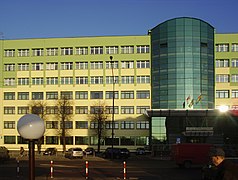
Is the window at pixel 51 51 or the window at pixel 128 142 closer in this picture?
the window at pixel 128 142

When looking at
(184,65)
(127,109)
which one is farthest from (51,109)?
(184,65)

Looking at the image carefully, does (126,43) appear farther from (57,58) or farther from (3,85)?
(3,85)

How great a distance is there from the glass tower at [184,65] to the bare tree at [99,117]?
1127 centimetres

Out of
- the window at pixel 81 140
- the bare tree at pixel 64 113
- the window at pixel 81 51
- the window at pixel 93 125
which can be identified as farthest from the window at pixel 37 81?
the window at pixel 93 125

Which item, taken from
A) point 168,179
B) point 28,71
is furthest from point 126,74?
point 168,179

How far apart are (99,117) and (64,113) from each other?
7.20 meters

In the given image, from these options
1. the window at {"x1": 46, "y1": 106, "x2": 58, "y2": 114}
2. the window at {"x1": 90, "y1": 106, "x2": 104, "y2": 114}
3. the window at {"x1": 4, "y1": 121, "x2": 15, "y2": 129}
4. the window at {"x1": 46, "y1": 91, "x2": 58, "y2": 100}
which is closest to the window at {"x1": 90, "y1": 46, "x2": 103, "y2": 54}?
the window at {"x1": 46, "y1": 91, "x2": 58, "y2": 100}

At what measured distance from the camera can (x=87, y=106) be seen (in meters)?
91.0

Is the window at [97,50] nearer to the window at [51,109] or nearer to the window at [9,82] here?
the window at [51,109]

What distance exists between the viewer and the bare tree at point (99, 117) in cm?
8481

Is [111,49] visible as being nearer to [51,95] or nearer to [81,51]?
[81,51]

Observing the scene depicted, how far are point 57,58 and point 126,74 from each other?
16.2 meters

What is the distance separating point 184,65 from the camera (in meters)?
81.8

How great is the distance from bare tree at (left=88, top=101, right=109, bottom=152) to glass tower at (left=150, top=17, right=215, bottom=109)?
37.0 feet
